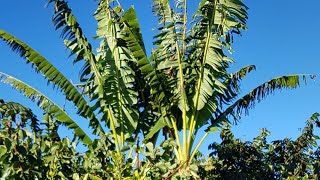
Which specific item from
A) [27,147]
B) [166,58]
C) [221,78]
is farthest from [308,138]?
[27,147]

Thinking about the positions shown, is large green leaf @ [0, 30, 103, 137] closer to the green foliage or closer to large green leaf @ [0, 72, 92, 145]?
large green leaf @ [0, 72, 92, 145]

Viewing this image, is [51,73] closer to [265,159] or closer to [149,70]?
[149,70]

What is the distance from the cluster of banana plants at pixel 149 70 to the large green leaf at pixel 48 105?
0.02 metres

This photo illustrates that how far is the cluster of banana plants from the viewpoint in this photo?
9195 mm

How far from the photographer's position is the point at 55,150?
421 cm

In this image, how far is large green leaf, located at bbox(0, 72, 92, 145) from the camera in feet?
30.3

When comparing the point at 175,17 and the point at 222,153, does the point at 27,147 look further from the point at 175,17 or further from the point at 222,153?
the point at 222,153

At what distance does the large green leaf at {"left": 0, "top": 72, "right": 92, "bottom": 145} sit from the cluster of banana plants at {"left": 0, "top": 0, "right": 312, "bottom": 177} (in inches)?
0.7

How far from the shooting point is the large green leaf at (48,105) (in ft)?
30.3

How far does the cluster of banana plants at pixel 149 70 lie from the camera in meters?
9.20

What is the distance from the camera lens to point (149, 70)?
361 inches

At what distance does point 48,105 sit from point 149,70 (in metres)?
1.98

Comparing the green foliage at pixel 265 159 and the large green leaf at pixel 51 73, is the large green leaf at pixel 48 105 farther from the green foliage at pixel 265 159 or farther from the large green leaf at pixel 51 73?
the green foliage at pixel 265 159

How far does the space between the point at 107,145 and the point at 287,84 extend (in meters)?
5.90
